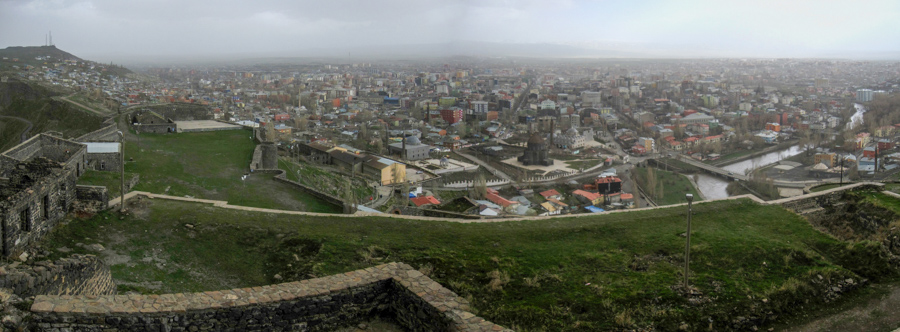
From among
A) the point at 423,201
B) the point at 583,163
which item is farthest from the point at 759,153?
the point at 423,201

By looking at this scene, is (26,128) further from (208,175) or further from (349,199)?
(349,199)

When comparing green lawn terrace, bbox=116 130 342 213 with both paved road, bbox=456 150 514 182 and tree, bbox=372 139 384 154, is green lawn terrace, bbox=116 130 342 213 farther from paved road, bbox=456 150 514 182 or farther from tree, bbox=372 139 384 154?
tree, bbox=372 139 384 154

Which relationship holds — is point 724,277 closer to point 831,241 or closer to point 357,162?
point 831,241

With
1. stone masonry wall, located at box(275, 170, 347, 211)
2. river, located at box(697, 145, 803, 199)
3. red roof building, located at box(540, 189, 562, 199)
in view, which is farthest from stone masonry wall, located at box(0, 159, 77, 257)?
river, located at box(697, 145, 803, 199)

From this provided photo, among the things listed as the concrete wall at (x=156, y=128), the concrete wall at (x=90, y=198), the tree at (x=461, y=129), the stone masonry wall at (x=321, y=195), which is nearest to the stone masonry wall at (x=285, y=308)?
the concrete wall at (x=90, y=198)

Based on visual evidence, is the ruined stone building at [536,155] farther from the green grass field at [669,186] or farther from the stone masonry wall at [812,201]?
the stone masonry wall at [812,201]

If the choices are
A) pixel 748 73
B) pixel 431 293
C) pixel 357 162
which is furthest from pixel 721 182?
pixel 748 73
